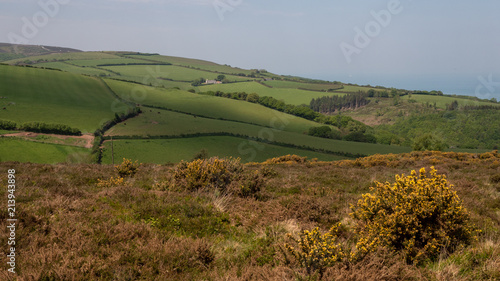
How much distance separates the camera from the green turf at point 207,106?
11750 cm

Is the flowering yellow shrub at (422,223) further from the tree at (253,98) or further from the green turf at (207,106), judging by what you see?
the tree at (253,98)

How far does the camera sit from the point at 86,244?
5.43m

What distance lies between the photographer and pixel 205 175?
10.3 m

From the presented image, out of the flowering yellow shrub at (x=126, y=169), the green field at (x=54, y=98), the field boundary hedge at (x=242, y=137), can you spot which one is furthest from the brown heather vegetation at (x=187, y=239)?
the green field at (x=54, y=98)

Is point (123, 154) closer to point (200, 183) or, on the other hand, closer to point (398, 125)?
point (200, 183)

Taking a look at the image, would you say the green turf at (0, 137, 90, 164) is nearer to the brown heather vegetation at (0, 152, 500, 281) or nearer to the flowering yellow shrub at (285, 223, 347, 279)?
the brown heather vegetation at (0, 152, 500, 281)

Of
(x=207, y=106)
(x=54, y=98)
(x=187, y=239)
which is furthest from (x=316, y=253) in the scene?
(x=207, y=106)

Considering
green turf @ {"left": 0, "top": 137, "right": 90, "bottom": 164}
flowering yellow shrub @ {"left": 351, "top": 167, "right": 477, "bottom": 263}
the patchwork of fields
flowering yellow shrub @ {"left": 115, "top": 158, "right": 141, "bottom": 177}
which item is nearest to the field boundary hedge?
the patchwork of fields

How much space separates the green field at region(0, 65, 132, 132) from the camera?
8206cm

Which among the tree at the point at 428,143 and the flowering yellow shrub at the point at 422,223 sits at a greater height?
the flowering yellow shrub at the point at 422,223

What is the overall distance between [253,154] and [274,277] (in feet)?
243

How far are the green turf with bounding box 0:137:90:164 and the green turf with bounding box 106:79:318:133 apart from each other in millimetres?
52845

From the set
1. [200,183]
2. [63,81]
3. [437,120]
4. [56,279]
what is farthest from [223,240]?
[437,120]

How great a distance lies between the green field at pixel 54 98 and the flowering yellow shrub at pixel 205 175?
79.4 meters
